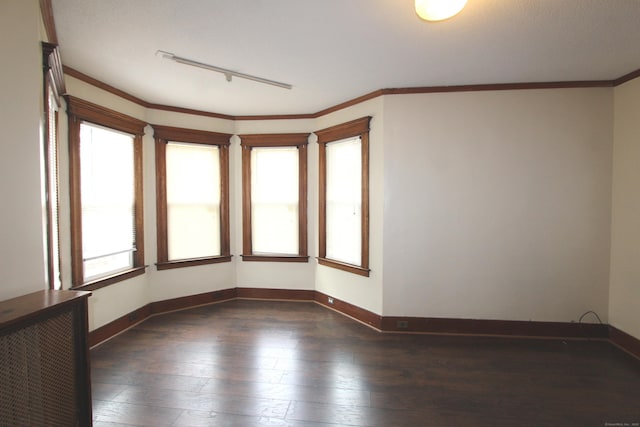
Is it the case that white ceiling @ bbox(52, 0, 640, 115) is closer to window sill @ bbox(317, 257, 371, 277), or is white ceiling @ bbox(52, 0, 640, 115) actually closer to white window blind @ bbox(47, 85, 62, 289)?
white window blind @ bbox(47, 85, 62, 289)

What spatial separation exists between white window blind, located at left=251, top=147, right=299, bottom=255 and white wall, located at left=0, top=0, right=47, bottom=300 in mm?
2928

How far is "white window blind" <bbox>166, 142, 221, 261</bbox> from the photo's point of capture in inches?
166

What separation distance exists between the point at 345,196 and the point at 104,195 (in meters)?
2.79

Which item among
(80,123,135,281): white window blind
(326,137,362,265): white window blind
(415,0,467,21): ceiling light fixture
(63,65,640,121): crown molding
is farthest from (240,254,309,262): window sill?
(415,0,467,21): ceiling light fixture

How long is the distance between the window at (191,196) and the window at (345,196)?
1.44 meters

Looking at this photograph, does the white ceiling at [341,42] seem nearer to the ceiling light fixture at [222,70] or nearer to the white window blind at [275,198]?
the ceiling light fixture at [222,70]

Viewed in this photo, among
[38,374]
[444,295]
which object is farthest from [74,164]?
[444,295]

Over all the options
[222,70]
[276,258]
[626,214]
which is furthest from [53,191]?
[626,214]

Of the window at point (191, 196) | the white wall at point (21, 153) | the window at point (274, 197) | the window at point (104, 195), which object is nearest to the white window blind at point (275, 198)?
the window at point (274, 197)

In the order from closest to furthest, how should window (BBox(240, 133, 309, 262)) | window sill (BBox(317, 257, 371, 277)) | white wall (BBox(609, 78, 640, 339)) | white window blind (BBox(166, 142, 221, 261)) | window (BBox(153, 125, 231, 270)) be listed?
white wall (BBox(609, 78, 640, 339))
window sill (BBox(317, 257, 371, 277))
window (BBox(153, 125, 231, 270))
white window blind (BBox(166, 142, 221, 261))
window (BBox(240, 133, 309, 262))

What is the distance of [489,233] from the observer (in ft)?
11.3

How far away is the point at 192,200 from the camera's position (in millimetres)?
4355

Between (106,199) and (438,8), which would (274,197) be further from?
(438,8)

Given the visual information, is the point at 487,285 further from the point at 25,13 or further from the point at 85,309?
the point at 25,13
